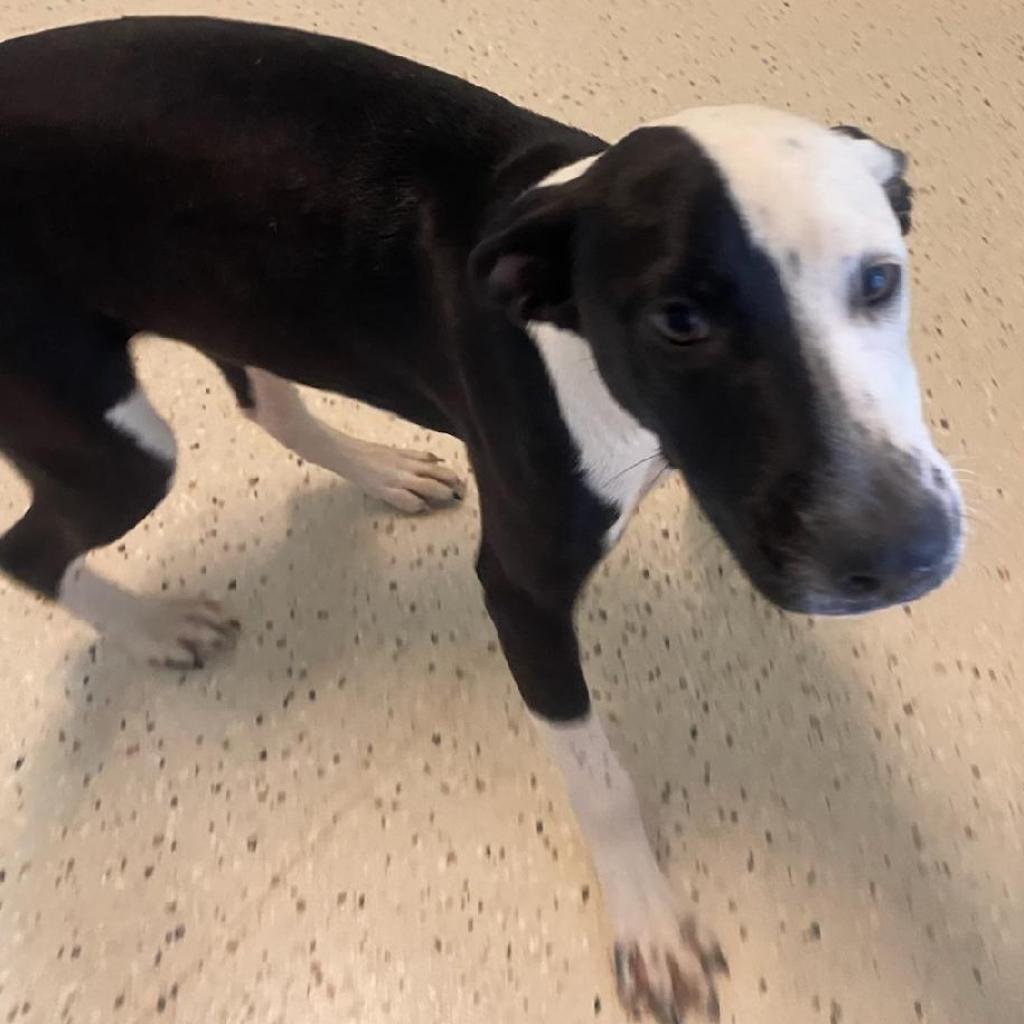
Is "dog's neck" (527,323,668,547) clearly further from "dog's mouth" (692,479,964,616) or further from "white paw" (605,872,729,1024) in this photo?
"white paw" (605,872,729,1024)

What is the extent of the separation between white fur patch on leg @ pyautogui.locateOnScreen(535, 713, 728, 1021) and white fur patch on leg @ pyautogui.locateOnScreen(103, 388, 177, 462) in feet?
1.66

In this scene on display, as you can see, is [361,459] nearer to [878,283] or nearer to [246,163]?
[246,163]

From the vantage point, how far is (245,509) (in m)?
1.69

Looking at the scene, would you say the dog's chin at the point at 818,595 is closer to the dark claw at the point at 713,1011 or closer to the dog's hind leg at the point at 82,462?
the dark claw at the point at 713,1011

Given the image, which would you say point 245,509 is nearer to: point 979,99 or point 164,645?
point 164,645

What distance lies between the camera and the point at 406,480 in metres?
1.63

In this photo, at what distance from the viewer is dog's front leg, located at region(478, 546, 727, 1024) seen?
1194 mm

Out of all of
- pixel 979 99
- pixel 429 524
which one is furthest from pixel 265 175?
pixel 979 99

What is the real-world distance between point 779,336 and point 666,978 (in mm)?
756

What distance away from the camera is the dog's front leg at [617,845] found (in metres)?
1.19

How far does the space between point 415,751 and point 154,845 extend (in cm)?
32

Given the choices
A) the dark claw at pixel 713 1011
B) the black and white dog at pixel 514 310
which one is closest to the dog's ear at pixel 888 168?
the black and white dog at pixel 514 310

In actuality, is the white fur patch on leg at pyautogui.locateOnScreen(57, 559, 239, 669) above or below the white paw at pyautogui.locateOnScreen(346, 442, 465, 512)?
below

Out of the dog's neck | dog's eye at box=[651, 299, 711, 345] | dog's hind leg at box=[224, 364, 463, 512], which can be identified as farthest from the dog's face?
dog's hind leg at box=[224, 364, 463, 512]
